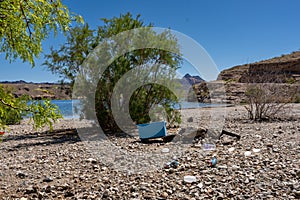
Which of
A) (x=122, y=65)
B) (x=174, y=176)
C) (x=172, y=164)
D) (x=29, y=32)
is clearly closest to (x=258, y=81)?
(x=122, y=65)

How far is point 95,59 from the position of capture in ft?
28.8

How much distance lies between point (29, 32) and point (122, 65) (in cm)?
561

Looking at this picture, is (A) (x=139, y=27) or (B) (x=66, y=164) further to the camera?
(A) (x=139, y=27)

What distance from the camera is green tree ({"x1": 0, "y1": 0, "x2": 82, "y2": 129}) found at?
2.93 metres

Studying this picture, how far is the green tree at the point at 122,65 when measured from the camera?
8828 mm

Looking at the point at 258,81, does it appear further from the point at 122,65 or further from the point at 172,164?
the point at 172,164

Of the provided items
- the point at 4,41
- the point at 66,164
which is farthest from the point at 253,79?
the point at 4,41

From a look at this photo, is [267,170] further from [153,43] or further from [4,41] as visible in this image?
[153,43]

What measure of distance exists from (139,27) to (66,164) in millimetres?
5848

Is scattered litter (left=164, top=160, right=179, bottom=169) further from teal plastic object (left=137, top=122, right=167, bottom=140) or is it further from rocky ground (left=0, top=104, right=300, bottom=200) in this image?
teal plastic object (left=137, top=122, right=167, bottom=140)

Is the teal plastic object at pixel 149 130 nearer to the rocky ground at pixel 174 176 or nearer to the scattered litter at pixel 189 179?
the rocky ground at pixel 174 176

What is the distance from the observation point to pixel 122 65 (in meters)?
8.72

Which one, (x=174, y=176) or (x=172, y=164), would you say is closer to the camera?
(x=174, y=176)

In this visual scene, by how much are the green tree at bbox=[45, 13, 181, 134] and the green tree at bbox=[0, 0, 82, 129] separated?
5435mm
